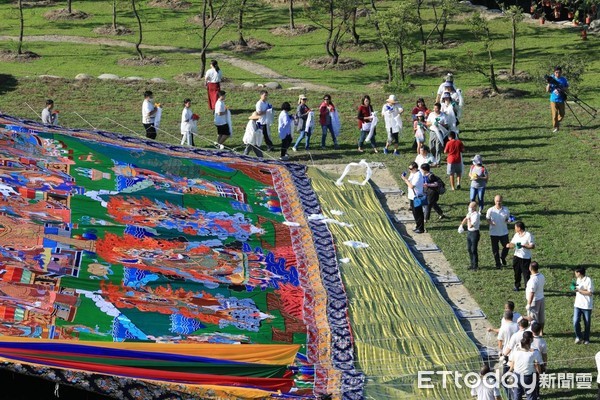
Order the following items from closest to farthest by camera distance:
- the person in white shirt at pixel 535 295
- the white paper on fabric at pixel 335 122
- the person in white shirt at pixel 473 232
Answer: the person in white shirt at pixel 535 295
the person in white shirt at pixel 473 232
the white paper on fabric at pixel 335 122

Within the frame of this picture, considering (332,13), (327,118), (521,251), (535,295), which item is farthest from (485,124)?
(535,295)

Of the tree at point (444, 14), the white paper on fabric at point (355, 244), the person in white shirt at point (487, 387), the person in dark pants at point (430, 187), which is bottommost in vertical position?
the white paper on fabric at point (355, 244)

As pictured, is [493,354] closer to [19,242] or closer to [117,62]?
[19,242]

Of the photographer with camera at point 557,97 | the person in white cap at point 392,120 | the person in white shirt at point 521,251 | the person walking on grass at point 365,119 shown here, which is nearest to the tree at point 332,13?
the photographer with camera at point 557,97

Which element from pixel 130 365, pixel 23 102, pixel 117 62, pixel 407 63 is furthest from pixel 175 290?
pixel 117 62

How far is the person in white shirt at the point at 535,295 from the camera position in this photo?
22266 millimetres

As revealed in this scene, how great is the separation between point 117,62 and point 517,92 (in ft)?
48.6

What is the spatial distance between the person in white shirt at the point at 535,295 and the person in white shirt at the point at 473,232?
289 centimetres

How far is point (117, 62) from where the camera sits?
45.1 meters

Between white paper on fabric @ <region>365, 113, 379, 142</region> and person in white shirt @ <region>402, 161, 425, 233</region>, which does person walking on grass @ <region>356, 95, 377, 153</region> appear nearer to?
white paper on fabric @ <region>365, 113, 379, 142</region>

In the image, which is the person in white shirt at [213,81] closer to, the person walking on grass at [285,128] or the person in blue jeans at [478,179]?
the person walking on grass at [285,128]

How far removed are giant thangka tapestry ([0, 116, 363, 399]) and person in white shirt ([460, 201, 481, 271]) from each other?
9.65 ft

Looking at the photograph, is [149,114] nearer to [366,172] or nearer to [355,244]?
[366,172]

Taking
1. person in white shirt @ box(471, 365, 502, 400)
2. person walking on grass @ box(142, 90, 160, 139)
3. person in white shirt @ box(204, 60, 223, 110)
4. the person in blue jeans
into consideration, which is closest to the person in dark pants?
the person in blue jeans
